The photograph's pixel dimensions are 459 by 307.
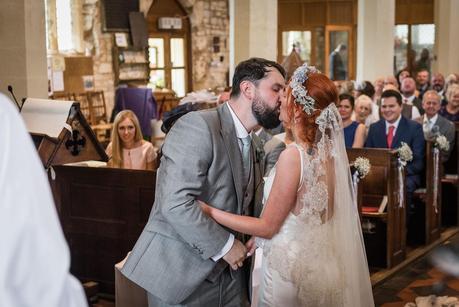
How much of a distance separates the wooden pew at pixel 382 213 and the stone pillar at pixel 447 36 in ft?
32.3

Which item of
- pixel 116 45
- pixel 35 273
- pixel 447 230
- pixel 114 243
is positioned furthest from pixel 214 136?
pixel 116 45

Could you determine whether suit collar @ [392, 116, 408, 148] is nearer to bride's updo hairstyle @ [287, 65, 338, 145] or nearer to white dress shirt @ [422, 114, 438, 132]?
white dress shirt @ [422, 114, 438, 132]

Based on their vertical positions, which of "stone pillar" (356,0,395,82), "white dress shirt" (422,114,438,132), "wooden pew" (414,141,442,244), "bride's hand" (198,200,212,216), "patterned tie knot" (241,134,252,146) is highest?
"stone pillar" (356,0,395,82)

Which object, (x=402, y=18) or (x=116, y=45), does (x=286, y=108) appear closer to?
(x=116, y=45)

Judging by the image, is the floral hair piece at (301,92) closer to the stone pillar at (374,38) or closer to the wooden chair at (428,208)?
the wooden chair at (428,208)

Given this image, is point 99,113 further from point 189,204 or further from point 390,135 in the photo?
point 189,204

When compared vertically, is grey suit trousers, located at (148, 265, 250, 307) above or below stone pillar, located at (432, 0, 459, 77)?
below

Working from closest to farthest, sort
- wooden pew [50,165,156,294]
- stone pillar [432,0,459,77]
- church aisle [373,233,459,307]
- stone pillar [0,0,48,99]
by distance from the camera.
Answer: wooden pew [50,165,156,294], church aisle [373,233,459,307], stone pillar [0,0,48,99], stone pillar [432,0,459,77]

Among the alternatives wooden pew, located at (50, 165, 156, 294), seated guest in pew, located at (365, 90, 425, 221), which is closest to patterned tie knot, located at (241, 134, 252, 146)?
wooden pew, located at (50, 165, 156, 294)

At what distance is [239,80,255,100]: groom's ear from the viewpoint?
113 inches

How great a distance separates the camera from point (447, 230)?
26.7 feet

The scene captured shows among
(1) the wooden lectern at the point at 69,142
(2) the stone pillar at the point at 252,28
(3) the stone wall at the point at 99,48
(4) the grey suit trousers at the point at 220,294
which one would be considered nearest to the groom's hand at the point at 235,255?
(4) the grey suit trousers at the point at 220,294

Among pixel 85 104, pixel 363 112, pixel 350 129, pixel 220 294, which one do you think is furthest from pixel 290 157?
pixel 85 104

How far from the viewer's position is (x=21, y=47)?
7.24 m
